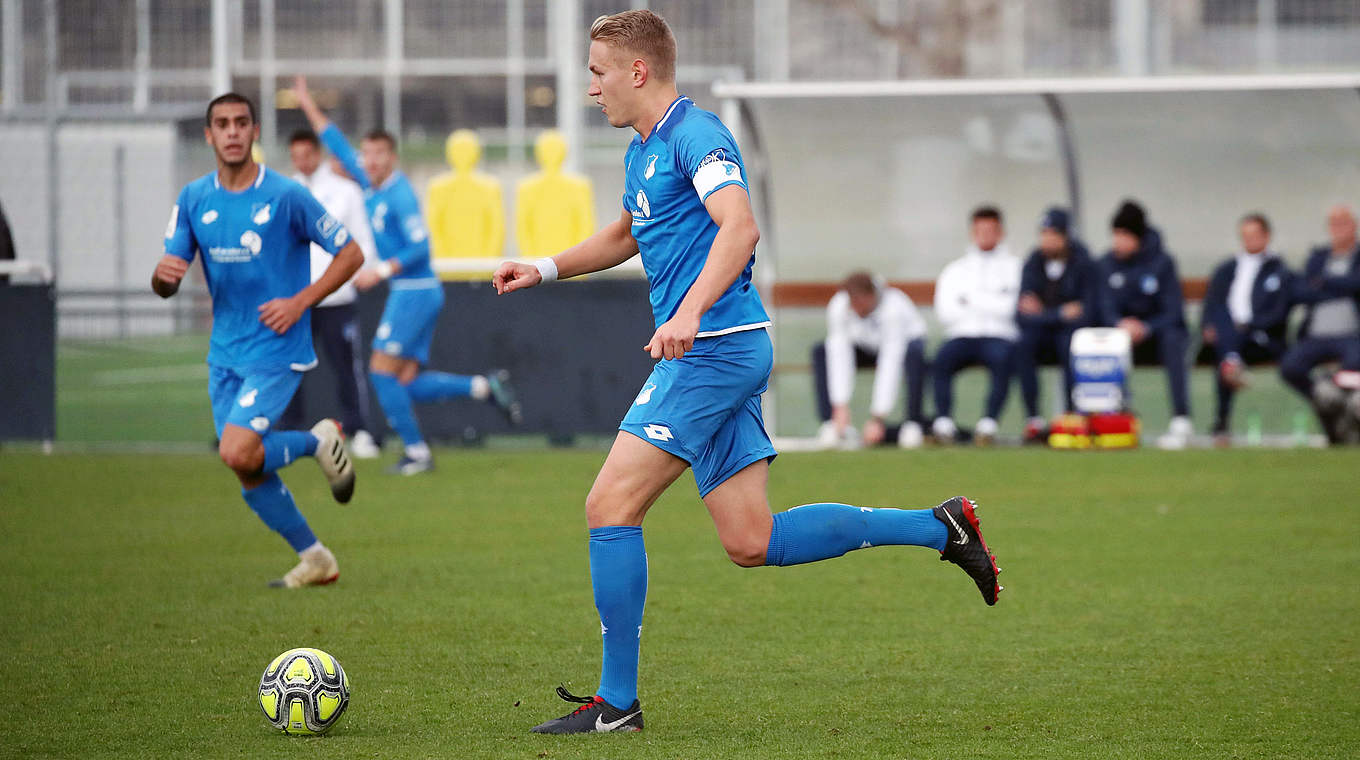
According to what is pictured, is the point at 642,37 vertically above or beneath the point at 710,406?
above

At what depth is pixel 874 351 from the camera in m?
14.0

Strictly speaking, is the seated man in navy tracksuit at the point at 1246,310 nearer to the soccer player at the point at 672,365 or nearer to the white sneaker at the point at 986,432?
the white sneaker at the point at 986,432

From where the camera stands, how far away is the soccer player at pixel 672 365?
15.2 ft

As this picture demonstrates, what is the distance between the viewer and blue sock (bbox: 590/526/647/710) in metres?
4.67

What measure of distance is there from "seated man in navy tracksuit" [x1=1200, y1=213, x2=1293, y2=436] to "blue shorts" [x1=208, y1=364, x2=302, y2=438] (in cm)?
850

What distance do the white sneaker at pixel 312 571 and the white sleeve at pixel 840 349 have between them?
7173mm

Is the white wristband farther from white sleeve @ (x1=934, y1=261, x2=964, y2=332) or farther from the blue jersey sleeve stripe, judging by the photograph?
white sleeve @ (x1=934, y1=261, x2=964, y2=332)

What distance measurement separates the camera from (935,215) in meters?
16.4

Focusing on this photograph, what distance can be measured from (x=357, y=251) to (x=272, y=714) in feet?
10.8

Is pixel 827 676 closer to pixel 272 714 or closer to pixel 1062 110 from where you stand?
pixel 272 714

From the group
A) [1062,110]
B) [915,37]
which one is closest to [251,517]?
[1062,110]

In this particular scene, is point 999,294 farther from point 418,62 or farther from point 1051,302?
point 418,62

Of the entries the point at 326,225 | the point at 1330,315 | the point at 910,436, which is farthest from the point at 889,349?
the point at 326,225

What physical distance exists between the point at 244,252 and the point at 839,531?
11.2ft
